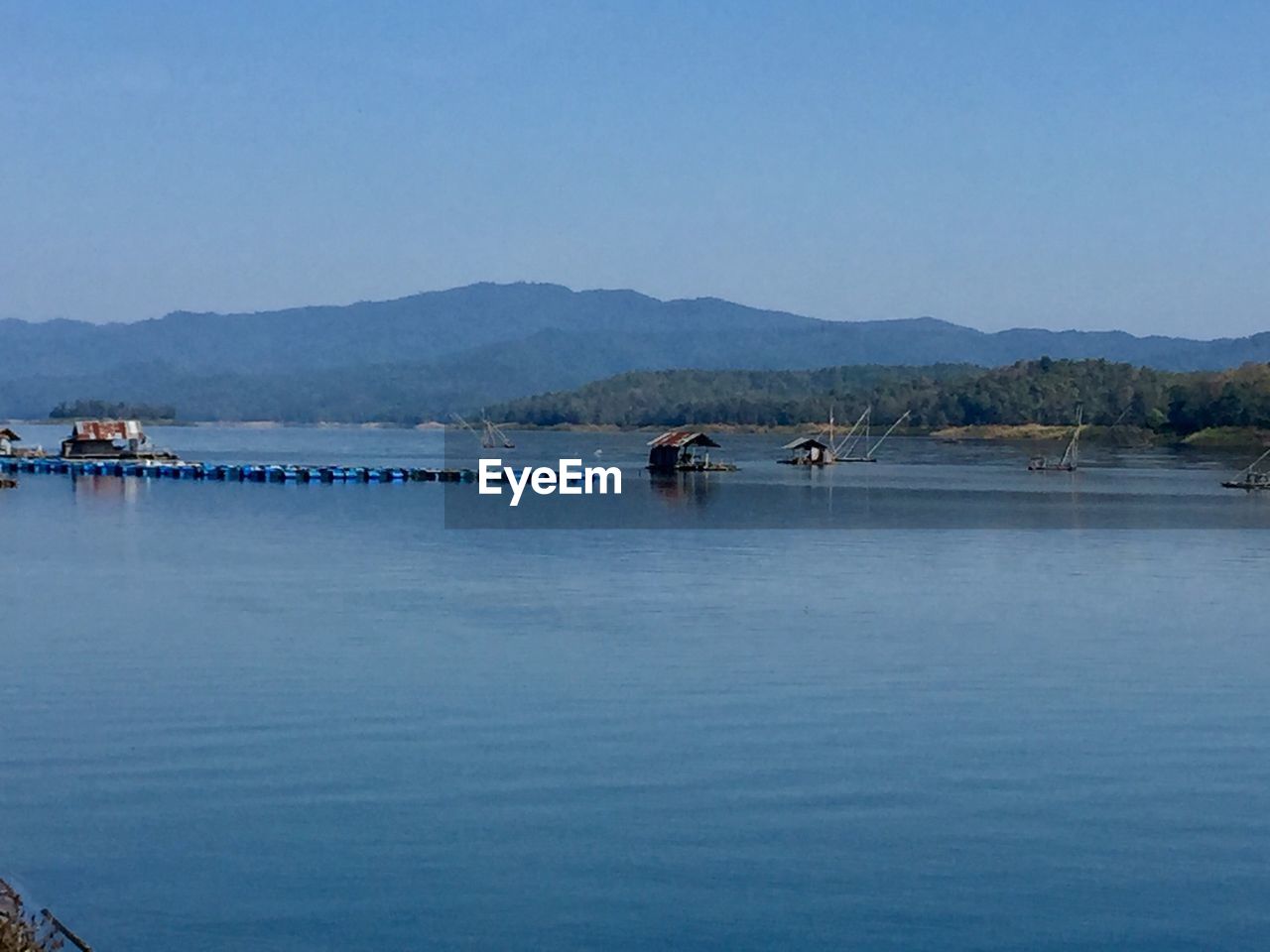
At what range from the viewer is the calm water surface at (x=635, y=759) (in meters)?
17.4

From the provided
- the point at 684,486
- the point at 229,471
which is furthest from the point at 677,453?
the point at 229,471

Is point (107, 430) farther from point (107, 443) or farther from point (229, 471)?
point (229, 471)

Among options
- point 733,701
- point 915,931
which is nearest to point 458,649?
point 733,701

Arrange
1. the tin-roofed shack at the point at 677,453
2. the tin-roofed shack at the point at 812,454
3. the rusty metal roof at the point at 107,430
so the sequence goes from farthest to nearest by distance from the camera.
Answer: the tin-roofed shack at the point at 812,454
the rusty metal roof at the point at 107,430
the tin-roofed shack at the point at 677,453

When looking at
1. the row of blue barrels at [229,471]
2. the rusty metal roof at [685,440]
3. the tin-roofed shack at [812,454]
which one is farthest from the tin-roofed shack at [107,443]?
the tin-roofed shack at [812,454]

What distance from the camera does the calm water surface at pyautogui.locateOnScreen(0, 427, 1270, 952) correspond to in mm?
17438

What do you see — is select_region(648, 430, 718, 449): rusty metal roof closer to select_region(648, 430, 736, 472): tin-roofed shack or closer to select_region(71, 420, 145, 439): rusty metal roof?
select_region(648, 430, 736, 472): tin-roofed shack

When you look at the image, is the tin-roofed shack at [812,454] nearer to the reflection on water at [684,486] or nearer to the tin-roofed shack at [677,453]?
the reflection on water at [684,486]

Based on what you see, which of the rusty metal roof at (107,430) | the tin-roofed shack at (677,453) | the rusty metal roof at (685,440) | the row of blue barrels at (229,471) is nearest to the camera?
the row of blue barrels at (229,471)

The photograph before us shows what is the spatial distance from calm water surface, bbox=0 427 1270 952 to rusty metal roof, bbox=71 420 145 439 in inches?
2914

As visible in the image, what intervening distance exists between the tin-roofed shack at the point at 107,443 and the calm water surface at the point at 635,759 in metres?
72.5

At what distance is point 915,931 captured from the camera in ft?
55.5

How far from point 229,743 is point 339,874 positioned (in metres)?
6.32

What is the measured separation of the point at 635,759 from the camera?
23438 millimetres
